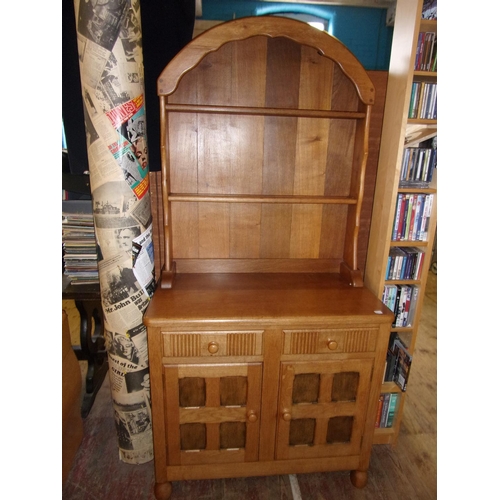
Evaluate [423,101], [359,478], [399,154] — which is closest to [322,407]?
[359,478]

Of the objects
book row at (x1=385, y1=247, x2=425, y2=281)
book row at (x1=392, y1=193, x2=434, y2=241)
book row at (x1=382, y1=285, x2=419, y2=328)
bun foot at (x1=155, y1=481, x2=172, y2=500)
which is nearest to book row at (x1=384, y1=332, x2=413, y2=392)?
book row at (x1=382, y1=285, x2=419, y2=328)

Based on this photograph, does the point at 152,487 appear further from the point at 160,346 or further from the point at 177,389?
the point at 160,346

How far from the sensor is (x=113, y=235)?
133 centimetres

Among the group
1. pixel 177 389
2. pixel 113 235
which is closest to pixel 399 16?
pixel 113 235

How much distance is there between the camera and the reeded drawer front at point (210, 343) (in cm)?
123

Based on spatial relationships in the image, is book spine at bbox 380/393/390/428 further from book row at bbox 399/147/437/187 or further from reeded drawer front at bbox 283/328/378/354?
book row at bbox 399/147/437/187

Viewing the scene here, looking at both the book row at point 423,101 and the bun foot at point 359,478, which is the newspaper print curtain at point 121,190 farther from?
the book row at point 423,101

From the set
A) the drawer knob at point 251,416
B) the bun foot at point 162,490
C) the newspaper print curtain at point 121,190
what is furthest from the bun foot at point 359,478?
the newspaper print curtain at point 121,190

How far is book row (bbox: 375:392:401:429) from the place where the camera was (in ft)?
5.48

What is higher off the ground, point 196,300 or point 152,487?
point 196,300

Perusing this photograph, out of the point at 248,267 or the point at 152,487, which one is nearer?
the point at 152,487

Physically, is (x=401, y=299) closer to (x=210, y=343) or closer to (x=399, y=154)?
(x=399, y=154)

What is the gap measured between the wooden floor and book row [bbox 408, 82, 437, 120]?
5.11 ft

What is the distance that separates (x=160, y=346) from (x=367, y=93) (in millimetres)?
1232
